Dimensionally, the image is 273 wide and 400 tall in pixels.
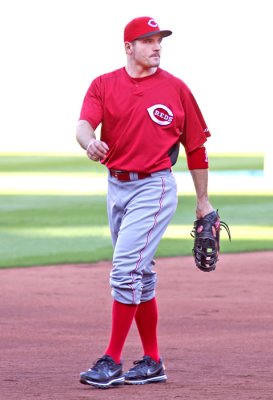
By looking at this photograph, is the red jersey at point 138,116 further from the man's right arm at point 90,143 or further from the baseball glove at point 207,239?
the baseball glove at point 207,239

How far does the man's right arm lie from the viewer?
5273mm

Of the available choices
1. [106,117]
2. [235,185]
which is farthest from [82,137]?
[235,185]

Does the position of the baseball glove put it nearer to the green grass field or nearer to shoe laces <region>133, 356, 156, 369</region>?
shoe laces <region>133, 356, 156, 369</region>

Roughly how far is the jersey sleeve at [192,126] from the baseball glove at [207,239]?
0.38 meters

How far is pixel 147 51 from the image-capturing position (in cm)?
559

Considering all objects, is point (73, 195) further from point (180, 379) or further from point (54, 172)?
point (180, 379)

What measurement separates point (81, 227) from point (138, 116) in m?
9.12

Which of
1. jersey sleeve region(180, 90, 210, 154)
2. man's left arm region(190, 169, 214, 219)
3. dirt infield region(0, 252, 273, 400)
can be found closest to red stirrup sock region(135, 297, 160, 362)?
dirt infield region(0, 252, 273, 400)

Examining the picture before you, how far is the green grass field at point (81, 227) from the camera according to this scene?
12.2 metres

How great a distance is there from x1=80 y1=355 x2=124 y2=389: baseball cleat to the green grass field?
5.75 metres

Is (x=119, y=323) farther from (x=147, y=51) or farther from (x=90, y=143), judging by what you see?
(x=147, y=51)

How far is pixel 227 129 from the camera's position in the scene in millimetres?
45531

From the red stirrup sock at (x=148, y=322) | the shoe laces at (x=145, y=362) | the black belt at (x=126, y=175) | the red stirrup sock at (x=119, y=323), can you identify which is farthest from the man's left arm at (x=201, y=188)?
the shoe laces at (x=145, y=362)

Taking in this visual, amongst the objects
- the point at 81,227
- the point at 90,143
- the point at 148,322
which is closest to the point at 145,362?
the point at 148,322
